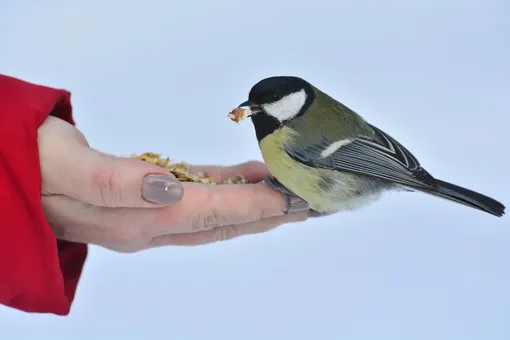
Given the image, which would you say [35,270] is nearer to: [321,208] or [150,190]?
[150,190]

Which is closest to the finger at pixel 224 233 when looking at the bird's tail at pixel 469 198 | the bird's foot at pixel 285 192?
the bird's foot at pixel 285 192

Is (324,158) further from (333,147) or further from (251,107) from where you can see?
(251,107)

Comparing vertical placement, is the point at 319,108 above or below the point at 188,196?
above

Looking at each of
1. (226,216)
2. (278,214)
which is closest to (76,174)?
(226,216)

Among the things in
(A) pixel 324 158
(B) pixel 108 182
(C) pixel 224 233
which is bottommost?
(C) pixel 224 233

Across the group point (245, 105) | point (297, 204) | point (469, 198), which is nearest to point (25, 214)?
point (245, 105)
